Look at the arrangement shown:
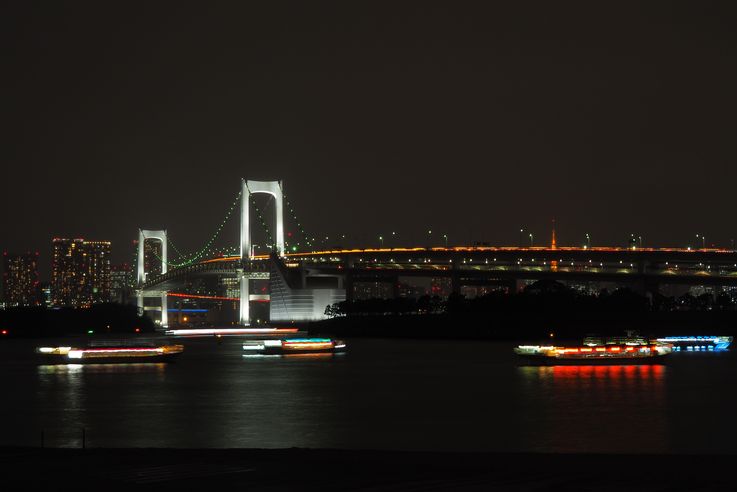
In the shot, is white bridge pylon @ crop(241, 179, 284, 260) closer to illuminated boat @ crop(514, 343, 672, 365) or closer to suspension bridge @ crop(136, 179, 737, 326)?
suspension bridge @ crop(136, 179, 737, 326)

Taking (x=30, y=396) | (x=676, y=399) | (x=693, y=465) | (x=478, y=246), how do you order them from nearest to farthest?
(x=693, y=465) < (x=676, y=399) < (x=30, y=396) < (x=478, y=246)

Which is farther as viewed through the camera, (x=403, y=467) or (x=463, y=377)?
(x=463, y=377)

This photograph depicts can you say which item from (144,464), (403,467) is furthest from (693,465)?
(144,464)

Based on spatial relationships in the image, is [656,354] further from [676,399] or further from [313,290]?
[313,290]

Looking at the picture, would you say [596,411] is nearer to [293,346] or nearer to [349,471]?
[349,471]

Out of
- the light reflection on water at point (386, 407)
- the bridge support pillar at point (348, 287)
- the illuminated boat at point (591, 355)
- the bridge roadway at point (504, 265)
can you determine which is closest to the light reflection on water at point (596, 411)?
the light reflection on water at point (386, 407)
